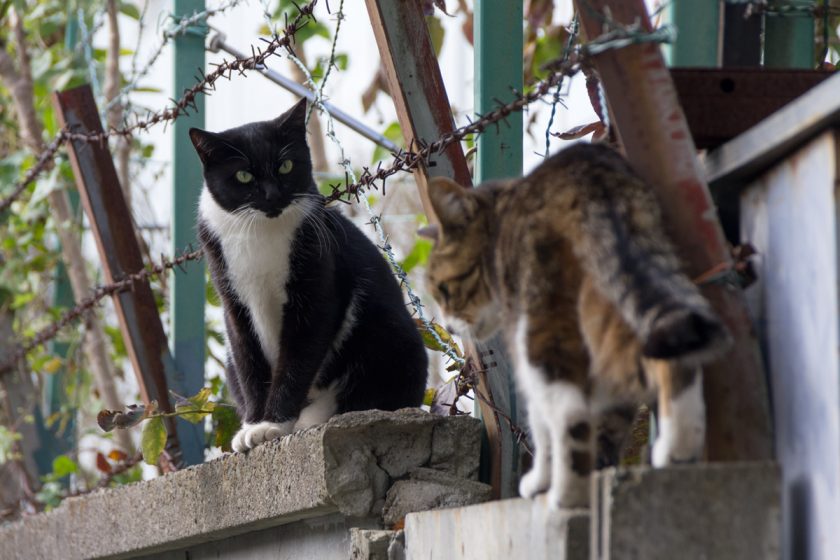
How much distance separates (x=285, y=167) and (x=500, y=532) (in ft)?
5.38

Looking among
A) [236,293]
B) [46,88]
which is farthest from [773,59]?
[46,88]

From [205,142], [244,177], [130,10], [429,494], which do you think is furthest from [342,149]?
[130,10]

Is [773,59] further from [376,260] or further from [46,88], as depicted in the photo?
[46,88]

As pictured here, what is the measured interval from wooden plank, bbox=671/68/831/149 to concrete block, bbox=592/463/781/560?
1.76ft

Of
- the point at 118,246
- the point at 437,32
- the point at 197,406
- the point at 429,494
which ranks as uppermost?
the point at 437,32

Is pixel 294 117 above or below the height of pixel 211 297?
above

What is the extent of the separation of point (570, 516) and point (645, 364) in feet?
0.81

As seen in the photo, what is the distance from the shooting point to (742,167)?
4.99 ft

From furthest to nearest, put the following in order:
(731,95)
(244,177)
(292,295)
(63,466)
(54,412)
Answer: (54,412)
(63,466)
(244,177)
(292,295)
(731,95)

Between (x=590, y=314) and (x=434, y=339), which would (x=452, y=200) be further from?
(x=434, y=339)

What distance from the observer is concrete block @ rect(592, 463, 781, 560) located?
4.24ft

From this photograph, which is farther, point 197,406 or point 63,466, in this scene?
point 63,466

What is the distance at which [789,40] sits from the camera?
1729 mm

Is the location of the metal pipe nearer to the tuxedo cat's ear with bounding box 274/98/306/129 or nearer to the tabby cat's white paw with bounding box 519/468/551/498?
the tuxedo cat's ear with bounding box 274/98/306/129
